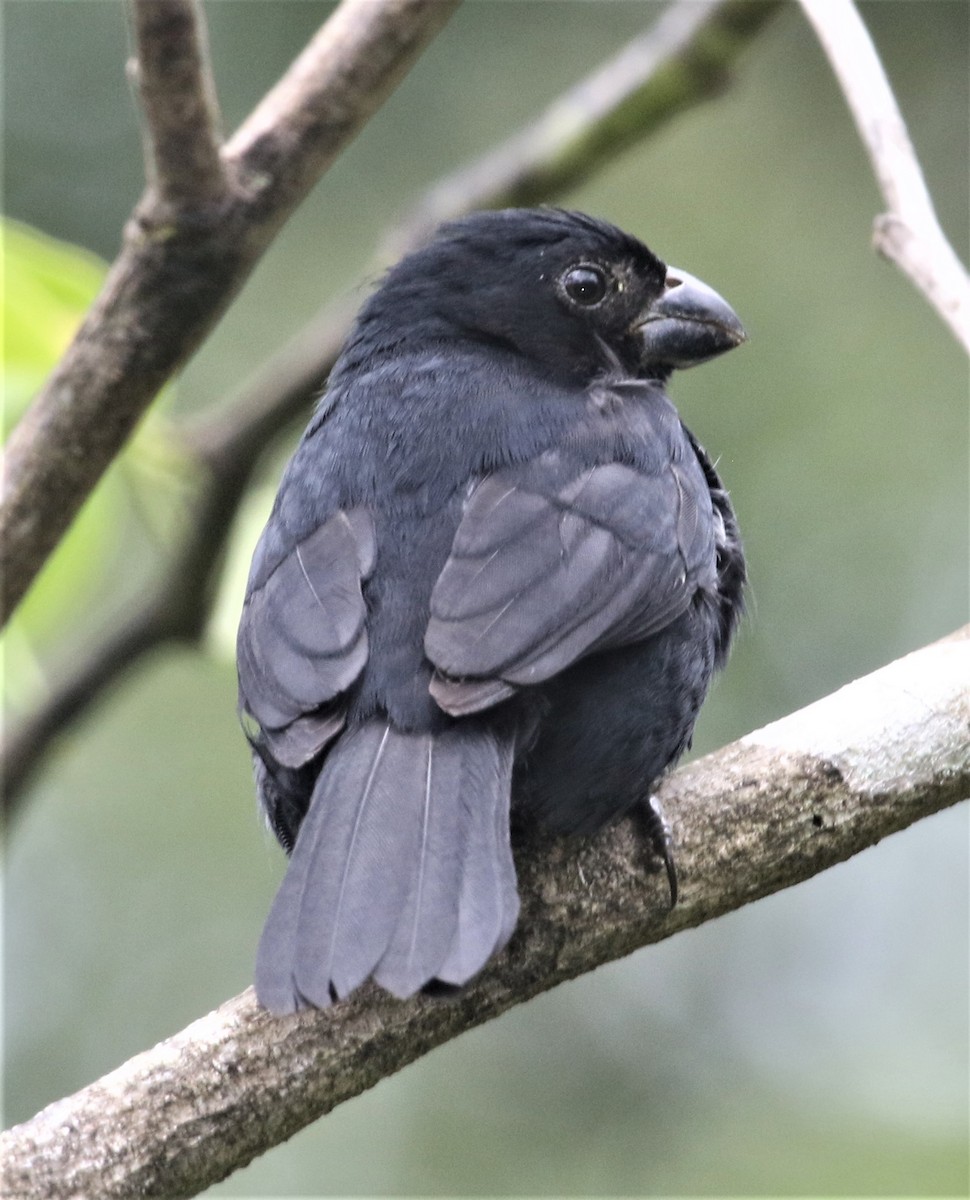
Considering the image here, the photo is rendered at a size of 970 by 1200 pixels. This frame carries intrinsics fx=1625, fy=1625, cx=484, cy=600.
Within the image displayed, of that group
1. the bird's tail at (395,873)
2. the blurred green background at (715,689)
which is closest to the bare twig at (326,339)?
the bird's tail at (395,873)

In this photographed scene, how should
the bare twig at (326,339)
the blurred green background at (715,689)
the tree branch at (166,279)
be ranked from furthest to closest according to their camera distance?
the blurred green background at (715,689), the bare twig at (326,339), the tree branch at (166,279)

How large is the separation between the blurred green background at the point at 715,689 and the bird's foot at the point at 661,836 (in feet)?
12.4

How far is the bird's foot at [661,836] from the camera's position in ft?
8.57

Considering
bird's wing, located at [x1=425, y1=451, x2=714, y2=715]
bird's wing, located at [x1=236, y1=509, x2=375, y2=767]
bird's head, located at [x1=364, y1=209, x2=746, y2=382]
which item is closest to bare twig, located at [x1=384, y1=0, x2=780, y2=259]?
bird's head, located at [x1=364, y1=209, x2=746, y2=382]

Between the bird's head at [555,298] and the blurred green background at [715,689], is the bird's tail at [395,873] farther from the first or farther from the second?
the blurred green background at [715,689]

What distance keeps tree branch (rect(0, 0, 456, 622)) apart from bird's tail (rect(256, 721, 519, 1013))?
1.11 metres

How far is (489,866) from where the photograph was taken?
2.44 metres

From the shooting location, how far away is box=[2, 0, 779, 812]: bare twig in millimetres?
4211

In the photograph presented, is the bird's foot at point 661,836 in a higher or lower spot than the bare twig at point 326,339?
lower

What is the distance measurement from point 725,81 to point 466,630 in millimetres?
2321

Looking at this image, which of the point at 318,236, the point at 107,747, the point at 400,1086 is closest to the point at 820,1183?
the point at 400,1086

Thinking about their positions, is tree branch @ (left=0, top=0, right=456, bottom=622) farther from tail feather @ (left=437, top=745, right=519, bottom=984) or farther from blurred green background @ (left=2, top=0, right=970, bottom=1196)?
blurred green background @ (left=2, top=0, right=970, bottom=1196)

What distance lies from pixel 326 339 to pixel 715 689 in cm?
345

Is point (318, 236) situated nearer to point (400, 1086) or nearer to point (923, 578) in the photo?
point (923, 578)
